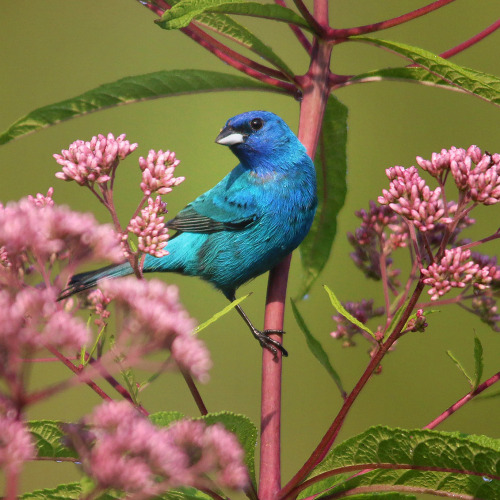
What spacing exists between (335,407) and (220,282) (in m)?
2.82

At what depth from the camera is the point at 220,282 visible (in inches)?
157

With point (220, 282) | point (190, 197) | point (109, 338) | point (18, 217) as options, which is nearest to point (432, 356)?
point (190, 197)

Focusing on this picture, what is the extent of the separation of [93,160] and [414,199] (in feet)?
3.06

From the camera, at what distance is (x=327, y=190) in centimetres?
329

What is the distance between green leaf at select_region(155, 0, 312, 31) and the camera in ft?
6.95

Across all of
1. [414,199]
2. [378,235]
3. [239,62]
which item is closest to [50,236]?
[414,199]

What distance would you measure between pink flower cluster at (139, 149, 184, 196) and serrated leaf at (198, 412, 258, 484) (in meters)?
0.72

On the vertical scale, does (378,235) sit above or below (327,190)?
below

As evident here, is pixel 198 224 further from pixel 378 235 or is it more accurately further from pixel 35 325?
pixel 35 325

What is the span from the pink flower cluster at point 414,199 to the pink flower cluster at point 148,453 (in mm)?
820

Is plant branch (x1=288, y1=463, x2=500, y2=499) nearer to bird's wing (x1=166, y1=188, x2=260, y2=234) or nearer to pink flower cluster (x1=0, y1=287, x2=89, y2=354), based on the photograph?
pink flower cluster (x1=0, y1=287, x2=89, y2=354)

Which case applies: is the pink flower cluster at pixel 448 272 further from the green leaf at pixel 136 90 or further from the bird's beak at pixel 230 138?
the bird's beak at pixel 230 138

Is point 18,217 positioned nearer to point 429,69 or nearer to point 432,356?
point 429,69

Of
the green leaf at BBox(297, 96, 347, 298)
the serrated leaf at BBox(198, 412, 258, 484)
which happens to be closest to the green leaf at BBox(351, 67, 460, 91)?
the green leaf at BBox(297, 96, 347, 298)
